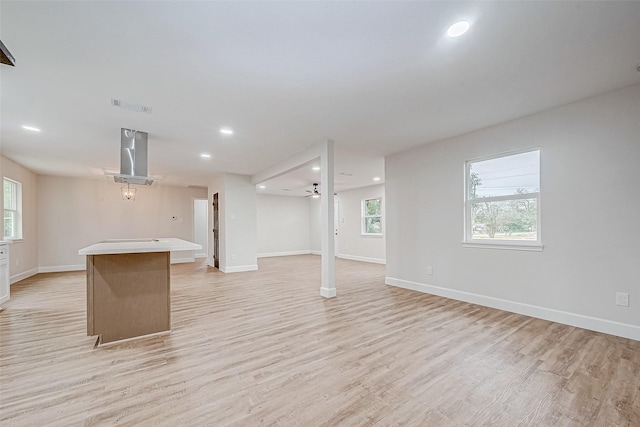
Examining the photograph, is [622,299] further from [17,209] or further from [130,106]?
[17,209]

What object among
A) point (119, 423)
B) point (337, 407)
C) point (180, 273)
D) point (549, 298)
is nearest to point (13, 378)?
point (119, 423)

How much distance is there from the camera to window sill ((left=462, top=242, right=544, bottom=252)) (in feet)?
10.8

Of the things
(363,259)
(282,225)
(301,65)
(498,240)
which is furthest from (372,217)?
(301,65)

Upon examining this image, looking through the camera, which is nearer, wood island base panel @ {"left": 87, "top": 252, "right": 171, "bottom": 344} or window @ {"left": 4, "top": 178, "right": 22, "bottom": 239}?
wood island base panel @ {"left": 87, "top": 252, "right": 171, "bottom": 344}

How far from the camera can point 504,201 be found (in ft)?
12.1

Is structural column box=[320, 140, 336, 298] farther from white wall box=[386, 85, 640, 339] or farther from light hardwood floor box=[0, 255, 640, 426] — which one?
white wall box=[386, 85, 640, 339]

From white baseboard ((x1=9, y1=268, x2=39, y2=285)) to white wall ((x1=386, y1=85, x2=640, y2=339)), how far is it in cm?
810

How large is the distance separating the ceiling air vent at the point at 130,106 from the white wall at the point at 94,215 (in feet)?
18.3

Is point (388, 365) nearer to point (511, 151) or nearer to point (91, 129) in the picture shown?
point (511, 151)

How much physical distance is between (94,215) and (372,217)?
7.85 m

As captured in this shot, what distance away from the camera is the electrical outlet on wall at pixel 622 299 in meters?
2.70

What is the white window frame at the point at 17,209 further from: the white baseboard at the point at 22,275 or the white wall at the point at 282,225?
the white wall at the point at 282,225

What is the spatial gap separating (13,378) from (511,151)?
543 cm

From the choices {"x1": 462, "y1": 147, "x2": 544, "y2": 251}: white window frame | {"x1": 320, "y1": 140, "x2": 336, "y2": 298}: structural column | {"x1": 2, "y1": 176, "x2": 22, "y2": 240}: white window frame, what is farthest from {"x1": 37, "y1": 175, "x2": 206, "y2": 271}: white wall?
{"x1": 462, "y1": 147, "x2": 544, "y2": 251}: white window frame
